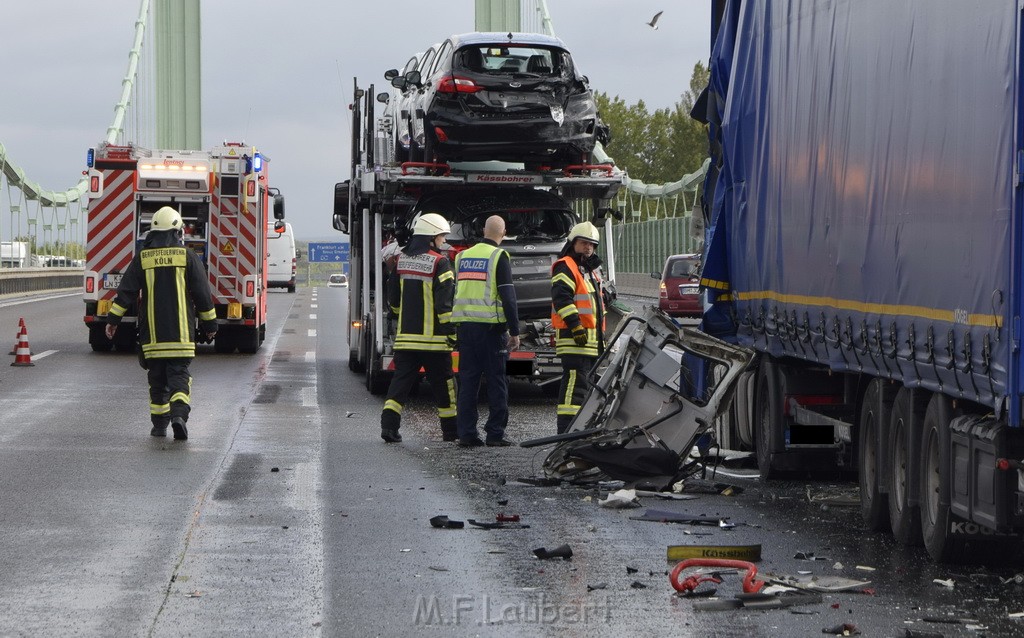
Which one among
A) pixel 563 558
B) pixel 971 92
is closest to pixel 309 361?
pixel 563 558

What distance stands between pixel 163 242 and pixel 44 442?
1.92m

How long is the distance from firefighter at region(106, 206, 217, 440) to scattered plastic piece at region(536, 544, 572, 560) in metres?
5.68

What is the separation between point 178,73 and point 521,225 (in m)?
54.9

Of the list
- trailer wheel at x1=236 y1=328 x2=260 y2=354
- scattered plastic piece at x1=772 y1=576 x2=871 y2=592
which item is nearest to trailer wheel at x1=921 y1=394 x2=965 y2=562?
scattered plastic piece at x1=772 y1=576 x2=871 y2=592

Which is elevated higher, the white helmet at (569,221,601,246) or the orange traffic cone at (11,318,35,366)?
the white helmet at (569,221,601,246)

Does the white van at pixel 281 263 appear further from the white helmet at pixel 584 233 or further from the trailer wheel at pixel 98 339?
the white helmet at pixel 584 233

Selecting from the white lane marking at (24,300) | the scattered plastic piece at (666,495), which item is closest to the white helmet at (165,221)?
the scattered plastic piece at (666,495)

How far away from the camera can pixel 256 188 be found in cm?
2311

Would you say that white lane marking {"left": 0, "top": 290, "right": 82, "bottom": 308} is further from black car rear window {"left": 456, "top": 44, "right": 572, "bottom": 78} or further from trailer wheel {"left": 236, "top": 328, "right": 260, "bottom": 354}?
black car rear window {"left": 456, "top": 44, "right": 572, "bottom": 78}

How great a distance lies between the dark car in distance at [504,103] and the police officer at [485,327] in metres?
3.14

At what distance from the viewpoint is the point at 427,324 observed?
1277 cm

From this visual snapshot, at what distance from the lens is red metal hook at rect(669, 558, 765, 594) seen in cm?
665

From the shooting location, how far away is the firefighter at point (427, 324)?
502 inches

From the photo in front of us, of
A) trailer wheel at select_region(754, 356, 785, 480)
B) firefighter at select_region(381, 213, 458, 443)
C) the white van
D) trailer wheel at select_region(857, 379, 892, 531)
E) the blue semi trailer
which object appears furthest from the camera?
the white van
